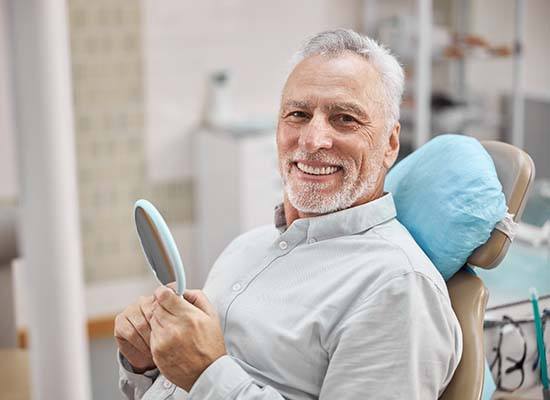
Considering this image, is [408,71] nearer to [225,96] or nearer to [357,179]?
[225,96]

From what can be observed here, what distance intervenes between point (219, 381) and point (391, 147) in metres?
0.57

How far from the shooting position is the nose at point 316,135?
Answer: 149cm

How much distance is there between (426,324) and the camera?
1.30 meters

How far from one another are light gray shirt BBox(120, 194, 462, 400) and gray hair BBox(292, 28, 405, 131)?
181mm

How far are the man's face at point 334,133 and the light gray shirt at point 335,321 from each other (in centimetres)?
4

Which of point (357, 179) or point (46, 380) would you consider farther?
point (357, 179)

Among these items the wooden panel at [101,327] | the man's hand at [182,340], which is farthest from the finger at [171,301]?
the wooden panel at [101,327]

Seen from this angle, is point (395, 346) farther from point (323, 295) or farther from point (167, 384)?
point (167, 384)

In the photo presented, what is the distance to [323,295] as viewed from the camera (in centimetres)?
141

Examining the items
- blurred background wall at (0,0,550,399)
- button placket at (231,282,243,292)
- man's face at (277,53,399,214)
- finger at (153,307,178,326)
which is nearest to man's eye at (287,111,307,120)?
man's face at (277,53,399,214)

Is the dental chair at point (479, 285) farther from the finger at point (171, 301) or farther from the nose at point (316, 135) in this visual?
the finger at point (171, 301)

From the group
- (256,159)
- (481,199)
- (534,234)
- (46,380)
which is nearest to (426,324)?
(481,199)

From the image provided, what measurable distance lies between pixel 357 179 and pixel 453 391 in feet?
1.34

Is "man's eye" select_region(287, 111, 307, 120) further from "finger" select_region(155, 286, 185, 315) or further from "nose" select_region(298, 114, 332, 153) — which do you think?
"finger" select_region(155, 286, 185, 315)
